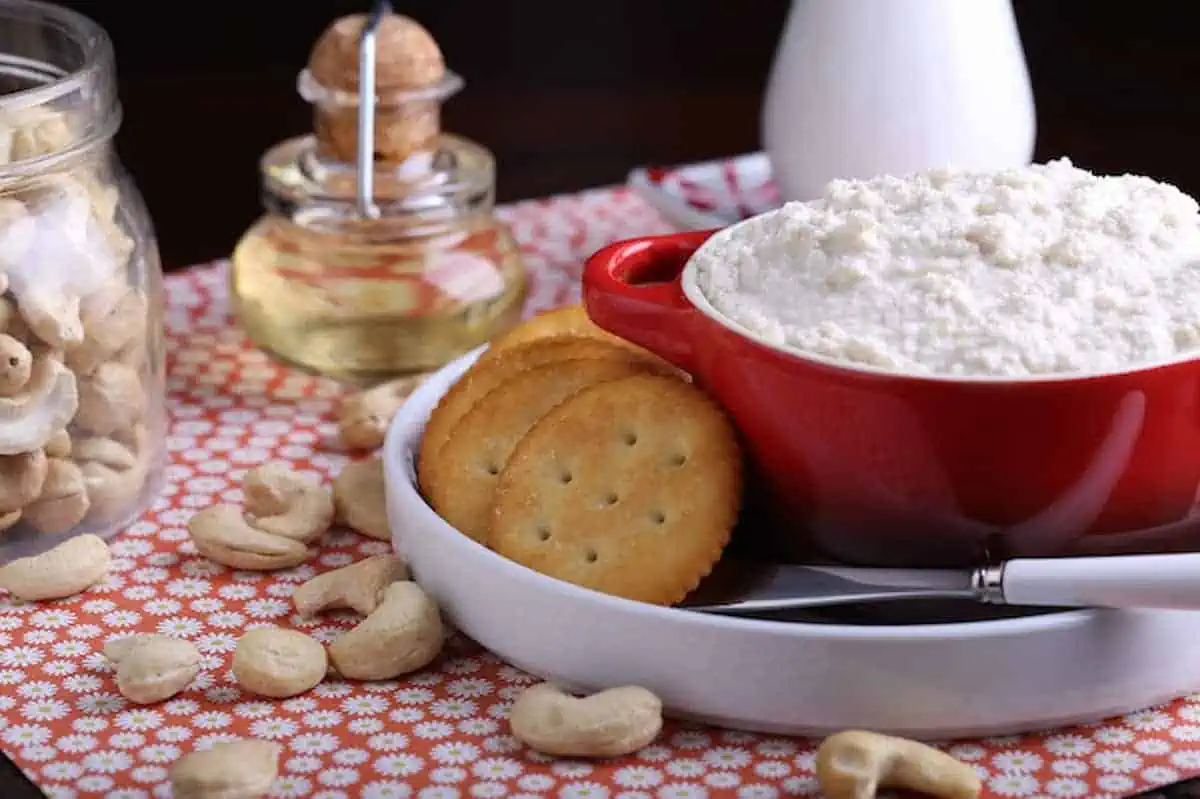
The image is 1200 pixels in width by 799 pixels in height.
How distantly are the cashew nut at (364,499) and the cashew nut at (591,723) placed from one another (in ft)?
0.74

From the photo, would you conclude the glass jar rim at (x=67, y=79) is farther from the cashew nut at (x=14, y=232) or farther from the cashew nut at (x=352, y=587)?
the cashew nut at (x=352, y=587)

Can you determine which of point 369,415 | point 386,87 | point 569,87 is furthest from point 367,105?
point 569,87

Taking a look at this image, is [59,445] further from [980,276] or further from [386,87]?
[980,276]

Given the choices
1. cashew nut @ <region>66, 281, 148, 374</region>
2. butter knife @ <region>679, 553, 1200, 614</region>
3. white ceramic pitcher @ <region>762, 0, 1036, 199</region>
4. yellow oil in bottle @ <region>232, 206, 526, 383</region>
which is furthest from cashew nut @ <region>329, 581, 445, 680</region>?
white ceramic pitcher @ <region>762, 0, 1036, 199</region>

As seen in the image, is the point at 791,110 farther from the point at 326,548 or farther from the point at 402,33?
the point at 326,548

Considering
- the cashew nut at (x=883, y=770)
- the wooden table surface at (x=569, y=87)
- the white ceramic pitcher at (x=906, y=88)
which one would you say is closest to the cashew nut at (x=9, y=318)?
the cashew nut at (x=883, y=770)

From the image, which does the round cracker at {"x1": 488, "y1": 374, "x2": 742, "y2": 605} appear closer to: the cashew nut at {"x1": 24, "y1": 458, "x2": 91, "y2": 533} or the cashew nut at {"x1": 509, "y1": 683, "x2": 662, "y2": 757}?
the cashew nut at {"x1": 509, "y1": 683, "x2": 662, "y2": 757}

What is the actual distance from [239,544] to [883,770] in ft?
1.19

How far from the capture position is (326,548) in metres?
1.00

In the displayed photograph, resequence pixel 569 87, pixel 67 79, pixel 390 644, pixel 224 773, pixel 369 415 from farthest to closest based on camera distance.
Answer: pixel 569 87 → pixel 369 415 → pixel 67 79 → pixel 390 644 → pixel 224 773

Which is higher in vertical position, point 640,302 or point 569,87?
point 640,302

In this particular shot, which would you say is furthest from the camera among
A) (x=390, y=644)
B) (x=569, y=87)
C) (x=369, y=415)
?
(x=569, y=87)

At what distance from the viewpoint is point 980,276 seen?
84cm

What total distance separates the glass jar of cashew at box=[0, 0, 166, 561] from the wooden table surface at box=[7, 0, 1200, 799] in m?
0.62
